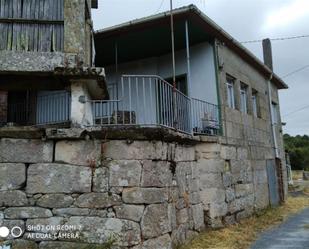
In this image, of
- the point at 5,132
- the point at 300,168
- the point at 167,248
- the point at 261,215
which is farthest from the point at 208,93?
the point at 300,168

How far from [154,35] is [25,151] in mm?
5216

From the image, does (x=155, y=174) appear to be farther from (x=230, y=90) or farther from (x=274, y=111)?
(x=274, y=111)

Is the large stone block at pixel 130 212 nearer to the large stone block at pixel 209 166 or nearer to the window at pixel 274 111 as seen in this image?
the large stone block at pixel 209 166

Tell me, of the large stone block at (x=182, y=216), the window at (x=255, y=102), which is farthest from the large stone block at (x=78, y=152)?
the window at (x=255, y=102)

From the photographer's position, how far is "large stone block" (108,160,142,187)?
6148 mm

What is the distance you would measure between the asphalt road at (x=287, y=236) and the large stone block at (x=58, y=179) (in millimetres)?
3852

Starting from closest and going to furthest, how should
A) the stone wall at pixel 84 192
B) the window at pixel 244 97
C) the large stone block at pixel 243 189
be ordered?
the stone wall at pixel 84 192 → the large stone block at pixel 243 189 → the window at pixel 244 97

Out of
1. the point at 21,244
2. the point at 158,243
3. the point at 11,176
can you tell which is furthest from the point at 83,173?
the point at 158,243

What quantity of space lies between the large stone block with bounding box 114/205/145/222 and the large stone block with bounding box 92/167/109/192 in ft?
1.24

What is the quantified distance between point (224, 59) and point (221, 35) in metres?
0.73

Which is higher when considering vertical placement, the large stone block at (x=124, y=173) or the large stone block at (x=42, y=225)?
the large stone block at (x=124, y=173)

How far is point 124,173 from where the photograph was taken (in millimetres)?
6188

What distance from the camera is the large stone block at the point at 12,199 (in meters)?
5.91

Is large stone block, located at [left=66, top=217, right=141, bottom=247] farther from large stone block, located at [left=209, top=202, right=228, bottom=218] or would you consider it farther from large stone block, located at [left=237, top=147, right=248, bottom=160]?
large stone block, located at [left=237, top=147, right=248, bottom=160]
